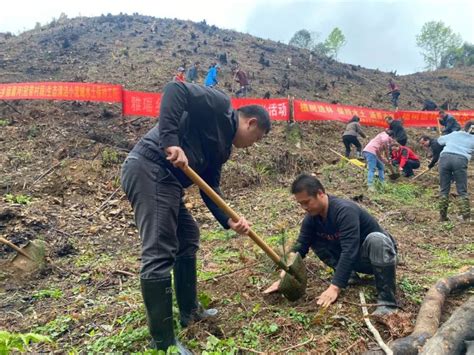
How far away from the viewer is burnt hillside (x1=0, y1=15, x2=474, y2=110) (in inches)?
672

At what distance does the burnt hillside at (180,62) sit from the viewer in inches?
672

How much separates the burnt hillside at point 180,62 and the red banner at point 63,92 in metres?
4.38

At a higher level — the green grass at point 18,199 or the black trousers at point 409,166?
the black trousers at point 409,166

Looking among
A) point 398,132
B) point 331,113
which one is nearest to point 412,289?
point 398,132

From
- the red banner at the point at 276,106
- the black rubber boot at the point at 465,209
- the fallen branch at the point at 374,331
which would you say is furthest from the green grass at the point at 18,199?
the black rubber boot at the point at 465,209

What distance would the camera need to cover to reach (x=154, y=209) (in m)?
2.36

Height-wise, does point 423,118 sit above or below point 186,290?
above

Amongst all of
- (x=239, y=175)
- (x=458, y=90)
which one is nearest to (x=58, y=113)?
(x=239, y=175)

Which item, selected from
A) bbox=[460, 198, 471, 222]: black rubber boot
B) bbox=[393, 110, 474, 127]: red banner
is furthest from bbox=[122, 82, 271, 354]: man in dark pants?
bbox=[393, 110, 474, 127]: red banner

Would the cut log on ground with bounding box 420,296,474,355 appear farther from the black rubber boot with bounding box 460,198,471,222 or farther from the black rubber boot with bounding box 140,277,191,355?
the black rubber boot with bounding box 460,198,471,222

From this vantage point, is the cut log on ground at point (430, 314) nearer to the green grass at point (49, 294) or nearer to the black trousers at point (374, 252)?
the black trousers at point (374, 252)

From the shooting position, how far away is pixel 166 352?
234 cm

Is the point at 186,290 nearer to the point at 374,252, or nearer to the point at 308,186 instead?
the point at 308,186

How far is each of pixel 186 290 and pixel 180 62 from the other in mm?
17675
